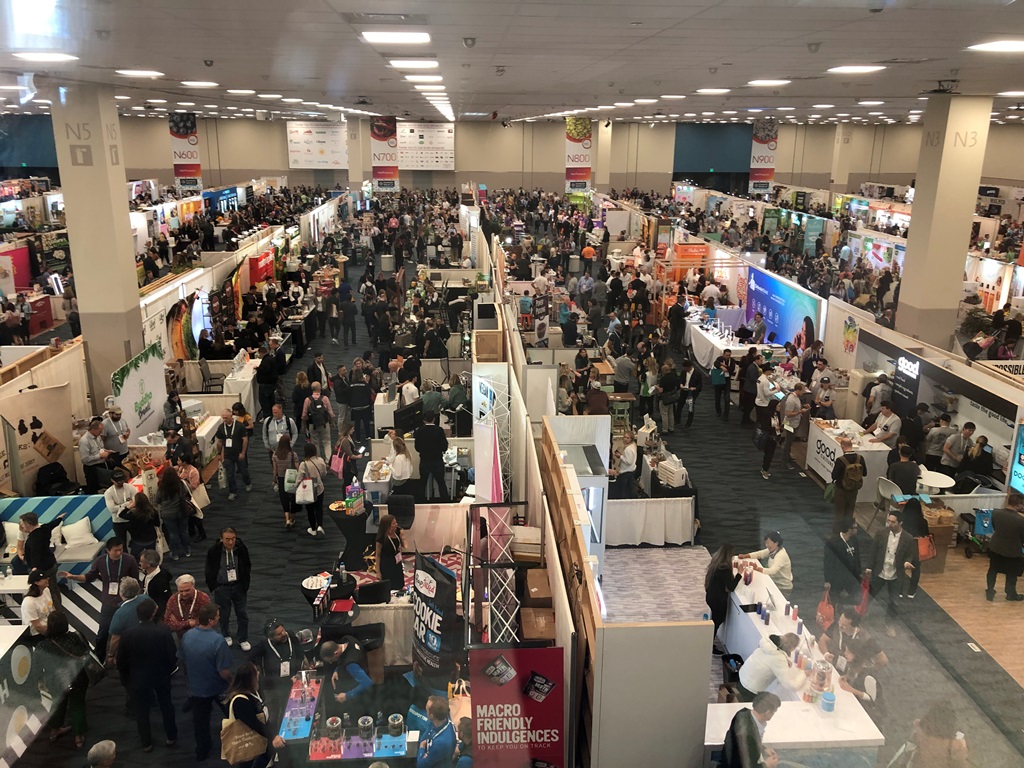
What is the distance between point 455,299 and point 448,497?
7.23 meters

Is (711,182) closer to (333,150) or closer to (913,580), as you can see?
(333,150)

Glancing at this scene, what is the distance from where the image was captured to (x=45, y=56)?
6.88 m

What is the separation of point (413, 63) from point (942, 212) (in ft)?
24.4

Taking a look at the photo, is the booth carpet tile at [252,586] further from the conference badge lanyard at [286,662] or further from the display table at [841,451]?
the display table at [841,451]

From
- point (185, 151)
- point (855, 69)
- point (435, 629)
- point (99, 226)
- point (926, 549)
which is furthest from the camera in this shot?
point (185, 151)

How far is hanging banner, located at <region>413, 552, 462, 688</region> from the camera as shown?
5.61 meters

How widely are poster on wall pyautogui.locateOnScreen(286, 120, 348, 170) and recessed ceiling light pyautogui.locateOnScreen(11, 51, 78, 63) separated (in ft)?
90.5

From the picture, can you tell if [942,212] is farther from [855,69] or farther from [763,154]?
[763,154]

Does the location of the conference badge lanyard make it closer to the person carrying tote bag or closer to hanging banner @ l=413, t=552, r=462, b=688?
hanging banner @ l=413, t=552, r=462, b=688


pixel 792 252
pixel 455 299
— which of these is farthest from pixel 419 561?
pixel 792 252

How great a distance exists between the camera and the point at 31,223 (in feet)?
79.6

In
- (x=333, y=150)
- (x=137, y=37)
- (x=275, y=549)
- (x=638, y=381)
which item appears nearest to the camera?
(x=137, y=37)

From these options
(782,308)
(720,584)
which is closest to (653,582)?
(720,584)

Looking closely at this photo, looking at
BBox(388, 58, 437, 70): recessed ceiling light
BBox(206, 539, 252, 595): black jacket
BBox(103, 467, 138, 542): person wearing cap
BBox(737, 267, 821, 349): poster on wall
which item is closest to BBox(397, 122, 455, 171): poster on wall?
BBox(737, 267, 821, 349): poster on wall
